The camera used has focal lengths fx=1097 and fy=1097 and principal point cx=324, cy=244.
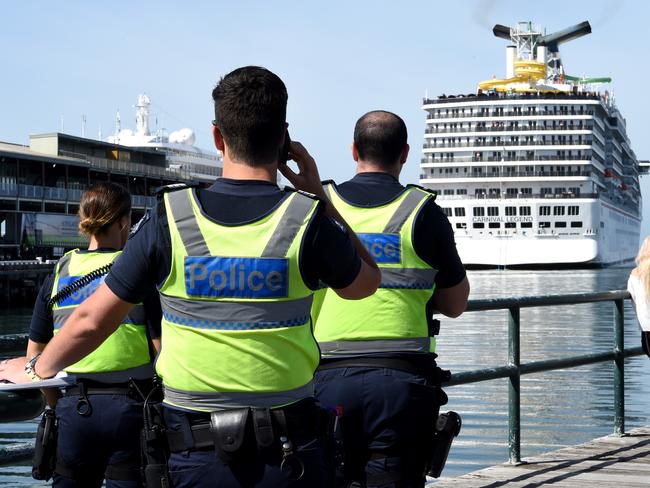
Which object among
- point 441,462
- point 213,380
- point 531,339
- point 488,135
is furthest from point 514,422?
point 488,135

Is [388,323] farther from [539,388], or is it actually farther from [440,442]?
[539,388]

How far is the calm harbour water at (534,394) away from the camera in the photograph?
13062 millimetres

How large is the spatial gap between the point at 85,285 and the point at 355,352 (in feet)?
2.97

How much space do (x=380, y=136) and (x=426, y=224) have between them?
1.15 ft

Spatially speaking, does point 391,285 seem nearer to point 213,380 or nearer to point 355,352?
point 355,352

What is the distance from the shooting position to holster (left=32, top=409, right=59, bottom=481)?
11.3 ft

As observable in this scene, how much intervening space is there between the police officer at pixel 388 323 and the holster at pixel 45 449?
0.86 m

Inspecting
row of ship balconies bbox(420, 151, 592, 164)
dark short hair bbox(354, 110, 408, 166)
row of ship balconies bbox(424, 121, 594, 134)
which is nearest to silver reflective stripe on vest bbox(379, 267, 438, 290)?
dark short hair bbox(354, 110, 408, 166)

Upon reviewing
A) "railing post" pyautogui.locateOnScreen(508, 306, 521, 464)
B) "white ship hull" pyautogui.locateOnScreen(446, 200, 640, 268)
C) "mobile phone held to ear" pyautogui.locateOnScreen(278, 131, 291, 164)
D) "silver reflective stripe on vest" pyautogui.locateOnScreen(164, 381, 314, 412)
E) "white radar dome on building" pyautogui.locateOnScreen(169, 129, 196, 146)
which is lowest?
"railing post" pyautogui.locateOnScreen(508, 306, 521, 464)

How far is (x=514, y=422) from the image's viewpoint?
20.9 ft

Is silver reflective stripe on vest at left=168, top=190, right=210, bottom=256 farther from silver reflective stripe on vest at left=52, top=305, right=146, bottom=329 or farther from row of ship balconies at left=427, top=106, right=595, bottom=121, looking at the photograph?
row of ship balconies at left=427, top=106, right=595, bottom=121

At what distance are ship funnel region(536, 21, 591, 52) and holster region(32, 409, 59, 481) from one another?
102163mm

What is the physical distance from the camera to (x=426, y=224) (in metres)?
3.61

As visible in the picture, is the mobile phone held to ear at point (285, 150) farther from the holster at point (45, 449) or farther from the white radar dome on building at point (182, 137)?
the white radar dome on building at point (182, 137)
